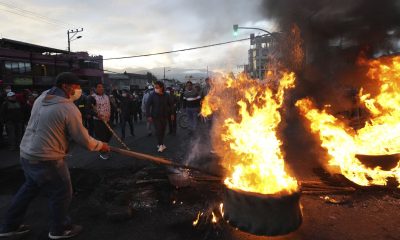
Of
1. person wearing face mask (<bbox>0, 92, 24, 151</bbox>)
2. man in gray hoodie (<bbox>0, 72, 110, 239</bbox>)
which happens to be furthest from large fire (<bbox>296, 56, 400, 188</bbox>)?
person wearing face mask (<bbox>0, 92, 24, 151</bbox>)

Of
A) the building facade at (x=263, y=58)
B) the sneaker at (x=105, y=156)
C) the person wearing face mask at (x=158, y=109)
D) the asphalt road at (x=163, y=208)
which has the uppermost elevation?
the building facade at (x=263, y=58)

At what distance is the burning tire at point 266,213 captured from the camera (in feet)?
12.9

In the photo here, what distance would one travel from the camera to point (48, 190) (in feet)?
12.6

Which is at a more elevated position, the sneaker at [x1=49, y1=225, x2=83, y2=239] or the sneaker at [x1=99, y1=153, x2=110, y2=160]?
the sneaker at [x1=99, y1=153, x2=110, y2=160]

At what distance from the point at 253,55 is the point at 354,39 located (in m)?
5.10

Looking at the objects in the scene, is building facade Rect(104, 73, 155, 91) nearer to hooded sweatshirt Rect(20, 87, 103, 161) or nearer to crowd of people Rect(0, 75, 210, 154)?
crowd of people Rect(0, 75, 210, 154)

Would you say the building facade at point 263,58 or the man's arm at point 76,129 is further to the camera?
the building facade at point 263,58

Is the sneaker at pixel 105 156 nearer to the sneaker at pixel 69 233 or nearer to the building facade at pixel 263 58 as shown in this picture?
the sneaker at pixel 69 233

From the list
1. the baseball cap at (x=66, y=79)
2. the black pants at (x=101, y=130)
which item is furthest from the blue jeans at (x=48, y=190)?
the black pants at (x=101, y=130)

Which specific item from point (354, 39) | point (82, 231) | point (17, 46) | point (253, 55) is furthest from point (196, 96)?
point (17, 46)

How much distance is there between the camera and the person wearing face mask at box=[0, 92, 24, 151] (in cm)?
1005

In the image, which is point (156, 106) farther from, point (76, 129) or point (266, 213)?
A: point (266, 213)

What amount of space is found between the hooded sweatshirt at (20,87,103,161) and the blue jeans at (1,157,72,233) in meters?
0.12

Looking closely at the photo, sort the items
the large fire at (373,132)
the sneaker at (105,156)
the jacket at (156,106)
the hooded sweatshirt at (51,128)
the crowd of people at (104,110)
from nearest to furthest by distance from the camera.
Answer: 1. the hooded sweatshirt at (51,128)
2. the large fire at (373,132)
3. the sneaker at (105,156)
4. the crowd of people at (104,110)
5. the jacket at (156,106)
